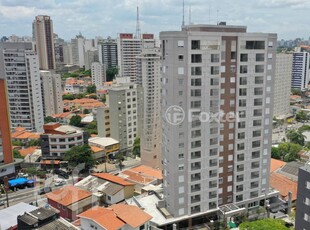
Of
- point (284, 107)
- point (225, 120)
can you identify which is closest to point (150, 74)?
point (225, 120)

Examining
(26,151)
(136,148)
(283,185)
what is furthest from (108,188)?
(26,151)

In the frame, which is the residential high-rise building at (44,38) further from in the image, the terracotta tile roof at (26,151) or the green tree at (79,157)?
the green tree at (79,157)

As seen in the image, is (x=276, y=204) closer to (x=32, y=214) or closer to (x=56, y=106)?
(x=32, y=214)

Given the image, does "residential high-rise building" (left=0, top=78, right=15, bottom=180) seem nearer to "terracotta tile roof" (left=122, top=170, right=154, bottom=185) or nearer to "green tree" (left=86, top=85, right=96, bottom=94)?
"terracotta tile roof" (left=122, top=170, right=154, bottom=185)

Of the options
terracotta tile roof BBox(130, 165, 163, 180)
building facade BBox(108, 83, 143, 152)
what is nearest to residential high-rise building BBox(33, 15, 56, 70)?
building facade BBox(108, 83, 143, 152)

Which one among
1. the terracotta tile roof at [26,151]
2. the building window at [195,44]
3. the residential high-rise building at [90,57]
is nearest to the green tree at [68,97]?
the terracotta tile roof at [26,151]
